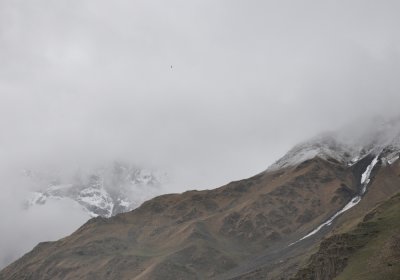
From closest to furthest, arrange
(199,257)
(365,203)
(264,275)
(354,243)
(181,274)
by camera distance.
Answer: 1. (354,243)
2. (264,275)
3. (181,274)
4. (199,257)
5. (365,203)

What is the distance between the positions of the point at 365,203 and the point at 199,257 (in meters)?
56.6

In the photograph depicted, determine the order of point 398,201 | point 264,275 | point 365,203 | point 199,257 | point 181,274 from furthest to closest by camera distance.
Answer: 1. point 365,203
2. point 199,257
3. point 181,274
4. point 264,275
5. point 398,201

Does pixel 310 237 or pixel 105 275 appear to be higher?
pixel 105 275

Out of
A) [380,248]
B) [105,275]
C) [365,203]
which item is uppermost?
[105,275]

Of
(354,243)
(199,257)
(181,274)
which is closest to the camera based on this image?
(354,243)

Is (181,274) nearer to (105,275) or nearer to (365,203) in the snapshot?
(105,275)

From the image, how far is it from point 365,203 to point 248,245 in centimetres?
3997

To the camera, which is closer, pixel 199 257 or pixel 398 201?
pixel 398 201

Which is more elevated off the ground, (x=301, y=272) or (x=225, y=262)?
(x=225, y=262)

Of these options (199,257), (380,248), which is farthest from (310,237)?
(380,248)

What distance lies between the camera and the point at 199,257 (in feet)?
582

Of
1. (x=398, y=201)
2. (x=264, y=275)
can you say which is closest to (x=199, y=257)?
(x=264, y=275)

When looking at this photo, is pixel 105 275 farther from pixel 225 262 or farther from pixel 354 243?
pixel 354 243

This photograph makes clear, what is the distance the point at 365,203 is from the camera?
190625 mm
